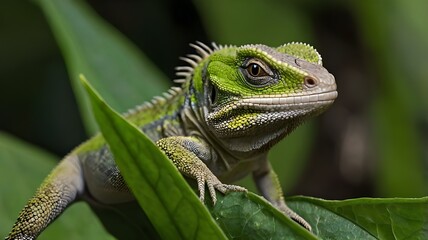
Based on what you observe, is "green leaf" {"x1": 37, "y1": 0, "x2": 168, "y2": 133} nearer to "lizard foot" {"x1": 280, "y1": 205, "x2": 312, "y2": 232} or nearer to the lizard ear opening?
the lizard ear opening

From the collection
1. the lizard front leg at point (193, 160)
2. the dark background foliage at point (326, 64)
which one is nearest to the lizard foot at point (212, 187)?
the lizard front leg at point (193, 160)

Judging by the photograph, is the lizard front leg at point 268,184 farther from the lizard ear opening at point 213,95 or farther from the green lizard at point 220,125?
the lizard ear opening at point 213,95

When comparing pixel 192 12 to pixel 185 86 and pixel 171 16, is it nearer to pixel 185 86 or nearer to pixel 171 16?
pixel 171 16

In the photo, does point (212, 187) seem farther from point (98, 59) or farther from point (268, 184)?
point (98, 59)

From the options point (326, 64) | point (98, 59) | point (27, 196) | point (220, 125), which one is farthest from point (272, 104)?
point (326, 64)

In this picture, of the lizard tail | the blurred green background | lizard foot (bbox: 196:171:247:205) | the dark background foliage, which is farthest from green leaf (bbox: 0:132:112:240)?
the dark background foliage
